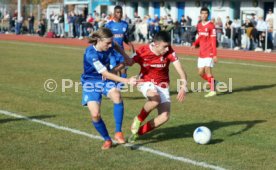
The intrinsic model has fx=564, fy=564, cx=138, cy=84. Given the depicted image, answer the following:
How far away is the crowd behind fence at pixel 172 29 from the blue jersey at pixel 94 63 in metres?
10.3

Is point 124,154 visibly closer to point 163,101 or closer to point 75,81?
point 163,101

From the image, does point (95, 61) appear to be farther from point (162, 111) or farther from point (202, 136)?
point (202, 136)

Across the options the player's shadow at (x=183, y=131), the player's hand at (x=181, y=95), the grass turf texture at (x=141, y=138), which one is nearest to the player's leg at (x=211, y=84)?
the grass turf texture at (x=141, y=138)

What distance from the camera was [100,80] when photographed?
7.91 metres

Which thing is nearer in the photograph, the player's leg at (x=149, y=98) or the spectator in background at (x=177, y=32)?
A: the player's leg at (x=149, y=98)

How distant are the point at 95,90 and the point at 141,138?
1.18m

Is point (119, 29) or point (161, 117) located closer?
point (161, 117)

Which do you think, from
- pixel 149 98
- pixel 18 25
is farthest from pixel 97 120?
pixel 18 25

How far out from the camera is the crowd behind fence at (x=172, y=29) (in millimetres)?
27203

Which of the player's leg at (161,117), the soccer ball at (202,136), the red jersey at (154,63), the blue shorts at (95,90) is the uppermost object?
the red jersey at (154,63)

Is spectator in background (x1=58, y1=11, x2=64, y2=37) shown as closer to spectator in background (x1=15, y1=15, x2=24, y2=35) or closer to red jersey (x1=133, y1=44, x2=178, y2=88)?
spectator in background (x1=15, y1=15, x2=24, y2=35)

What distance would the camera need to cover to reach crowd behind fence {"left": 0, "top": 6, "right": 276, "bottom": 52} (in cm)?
2720

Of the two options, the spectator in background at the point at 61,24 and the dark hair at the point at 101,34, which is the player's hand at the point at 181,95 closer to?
the dark hair at the point at 101,34

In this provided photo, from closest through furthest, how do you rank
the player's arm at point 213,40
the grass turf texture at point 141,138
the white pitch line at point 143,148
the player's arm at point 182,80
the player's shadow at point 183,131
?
the white pitch line at point 143,148 → the grass turf texture at point 141,138 → the player's arm at point 182,80 → the player's shadow at point 183,131 → the player's arm at point 213,40
